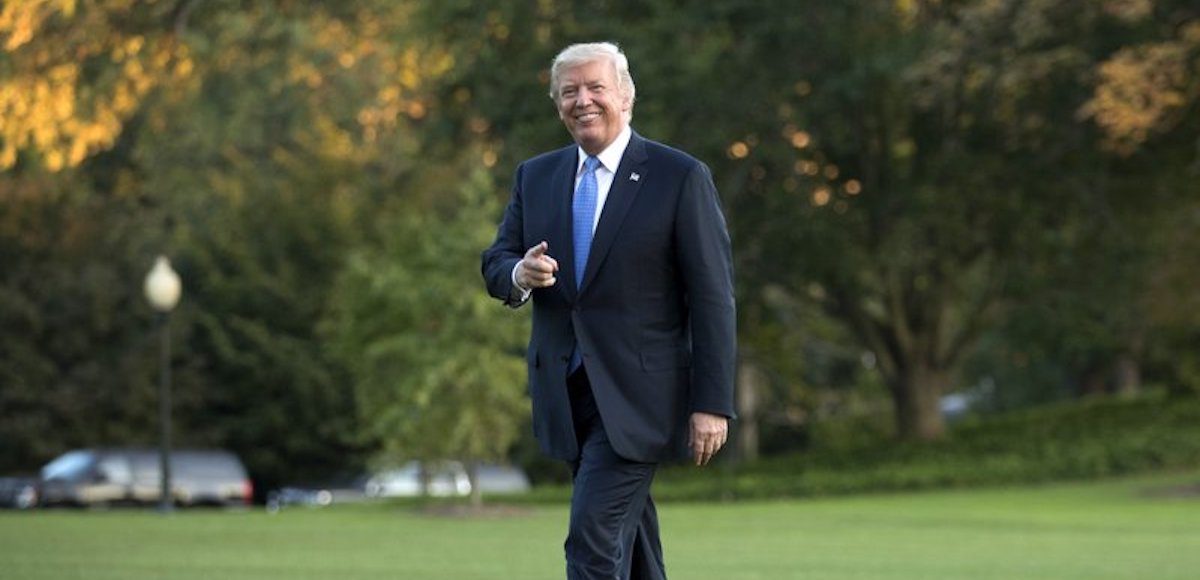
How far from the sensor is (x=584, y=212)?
7715 millimetres

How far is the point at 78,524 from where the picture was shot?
81.1 feet

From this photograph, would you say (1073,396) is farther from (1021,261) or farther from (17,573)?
(17,573)

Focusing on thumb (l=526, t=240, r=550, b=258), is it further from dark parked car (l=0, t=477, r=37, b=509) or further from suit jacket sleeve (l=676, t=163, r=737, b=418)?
dark parked car (l=0, t=477, r=37, b=509)

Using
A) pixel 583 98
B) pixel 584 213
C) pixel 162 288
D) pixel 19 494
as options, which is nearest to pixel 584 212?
pixel 584 213

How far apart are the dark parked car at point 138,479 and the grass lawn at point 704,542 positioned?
8356 mm

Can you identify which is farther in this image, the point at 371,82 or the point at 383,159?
the point at 383,159

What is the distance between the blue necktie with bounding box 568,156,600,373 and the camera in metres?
7.68

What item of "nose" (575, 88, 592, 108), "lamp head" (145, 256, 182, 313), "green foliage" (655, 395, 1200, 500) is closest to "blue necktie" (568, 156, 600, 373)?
"nose" (575, 88, 592, 108)

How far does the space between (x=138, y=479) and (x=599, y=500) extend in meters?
33.7

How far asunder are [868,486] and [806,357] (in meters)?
18.5

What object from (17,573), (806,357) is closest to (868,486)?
(806,357)

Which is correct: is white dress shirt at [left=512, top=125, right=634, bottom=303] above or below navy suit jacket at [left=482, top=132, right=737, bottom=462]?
above

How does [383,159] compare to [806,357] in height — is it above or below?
above

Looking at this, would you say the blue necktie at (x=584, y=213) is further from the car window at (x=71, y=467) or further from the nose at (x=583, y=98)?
the car window at (x=71, y=467)
